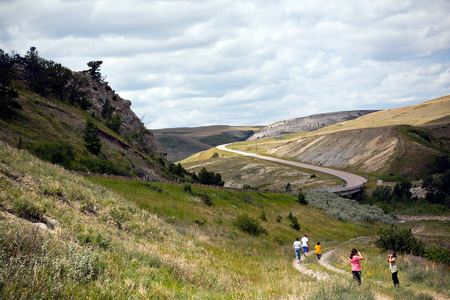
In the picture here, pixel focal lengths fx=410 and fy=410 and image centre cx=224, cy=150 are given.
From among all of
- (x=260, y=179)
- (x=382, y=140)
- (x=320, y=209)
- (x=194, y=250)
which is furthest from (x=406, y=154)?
(x=194, y=250)

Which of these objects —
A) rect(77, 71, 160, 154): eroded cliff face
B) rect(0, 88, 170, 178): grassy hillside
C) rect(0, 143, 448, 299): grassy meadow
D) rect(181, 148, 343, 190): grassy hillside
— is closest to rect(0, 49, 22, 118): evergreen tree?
rect(0, 88, 170, 178): grassy hillside

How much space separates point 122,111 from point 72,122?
33127 millimetres

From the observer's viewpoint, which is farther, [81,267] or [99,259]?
[99,259]

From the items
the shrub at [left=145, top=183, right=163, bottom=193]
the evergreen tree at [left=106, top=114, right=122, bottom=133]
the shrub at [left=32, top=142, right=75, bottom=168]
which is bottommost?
the shrub at [left=145, top=183, right=163, bottom=193]

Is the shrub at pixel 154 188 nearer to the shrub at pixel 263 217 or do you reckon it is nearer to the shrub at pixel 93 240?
the shrub at pixel 263 217

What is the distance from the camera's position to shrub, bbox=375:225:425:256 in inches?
1469

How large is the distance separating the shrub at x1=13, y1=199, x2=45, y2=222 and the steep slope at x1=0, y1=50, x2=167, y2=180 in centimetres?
3641

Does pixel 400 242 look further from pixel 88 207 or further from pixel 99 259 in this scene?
pixel 99 259

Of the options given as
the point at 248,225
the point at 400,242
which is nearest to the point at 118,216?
the point at 248,225

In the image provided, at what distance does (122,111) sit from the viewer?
4070 inches

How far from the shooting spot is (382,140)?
15488 cm

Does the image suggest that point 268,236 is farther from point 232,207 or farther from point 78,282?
point 78,282

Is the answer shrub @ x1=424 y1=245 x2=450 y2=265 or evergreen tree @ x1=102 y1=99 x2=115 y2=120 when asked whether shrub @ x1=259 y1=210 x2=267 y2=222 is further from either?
evergreen tree @ x1=102 y1=99 x2=115 y2=120

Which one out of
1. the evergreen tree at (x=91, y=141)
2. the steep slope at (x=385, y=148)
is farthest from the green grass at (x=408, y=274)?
the steep slope at (x=385, y=148)
